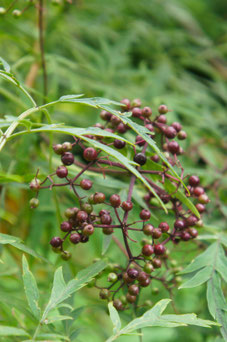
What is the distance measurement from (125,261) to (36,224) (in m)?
0.41

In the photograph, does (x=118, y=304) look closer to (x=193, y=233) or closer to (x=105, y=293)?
(x=105, y=293)

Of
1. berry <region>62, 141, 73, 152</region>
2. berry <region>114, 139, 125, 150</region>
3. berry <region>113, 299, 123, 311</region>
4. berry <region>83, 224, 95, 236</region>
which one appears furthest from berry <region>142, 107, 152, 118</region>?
berry <region>113, 299, 123, 311</region>

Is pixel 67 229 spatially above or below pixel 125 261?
above

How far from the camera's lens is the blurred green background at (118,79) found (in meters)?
1.38

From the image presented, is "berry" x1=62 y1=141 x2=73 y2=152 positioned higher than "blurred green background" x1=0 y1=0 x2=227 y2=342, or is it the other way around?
"berry" x1=62 y1=141 x2=73 y2=152

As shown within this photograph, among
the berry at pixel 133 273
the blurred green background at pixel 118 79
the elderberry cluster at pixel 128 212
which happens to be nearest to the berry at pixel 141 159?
the elderberry cluster at pixel 128 212

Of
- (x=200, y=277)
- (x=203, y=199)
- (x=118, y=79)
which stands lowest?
(x=118, y=79)

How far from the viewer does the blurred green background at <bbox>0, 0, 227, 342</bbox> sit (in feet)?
4.52

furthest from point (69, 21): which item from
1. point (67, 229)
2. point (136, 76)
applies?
point (67, 229)

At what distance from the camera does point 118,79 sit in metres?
1.99

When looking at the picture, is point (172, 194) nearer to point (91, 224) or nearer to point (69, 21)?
point (91, 224)

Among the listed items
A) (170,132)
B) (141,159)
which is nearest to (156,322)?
(141,159)

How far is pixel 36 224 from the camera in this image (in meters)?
1.38

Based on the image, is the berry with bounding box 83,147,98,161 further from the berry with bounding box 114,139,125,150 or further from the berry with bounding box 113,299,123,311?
the berry with bounding box 113,299,123,311
